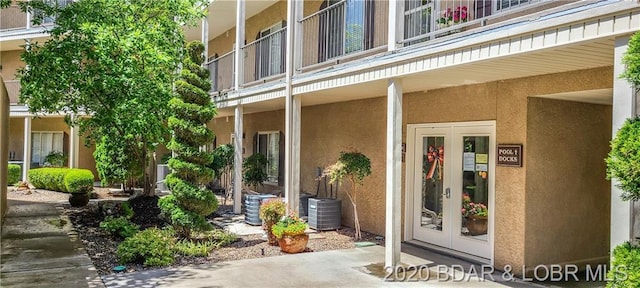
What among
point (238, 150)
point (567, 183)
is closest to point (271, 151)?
point (238, 150)

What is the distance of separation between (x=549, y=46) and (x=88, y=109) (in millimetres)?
9378

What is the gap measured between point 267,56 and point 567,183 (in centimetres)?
930

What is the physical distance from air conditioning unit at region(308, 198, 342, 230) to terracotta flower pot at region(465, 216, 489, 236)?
3.24 m

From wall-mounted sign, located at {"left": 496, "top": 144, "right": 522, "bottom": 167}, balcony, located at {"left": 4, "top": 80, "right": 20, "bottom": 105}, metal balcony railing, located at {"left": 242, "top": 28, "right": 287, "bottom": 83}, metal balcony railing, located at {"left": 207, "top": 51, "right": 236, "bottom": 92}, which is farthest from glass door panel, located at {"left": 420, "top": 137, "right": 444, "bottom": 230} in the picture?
balcony, located at {"left": 4, "top": 80, "right": 20, "bottom": 105}

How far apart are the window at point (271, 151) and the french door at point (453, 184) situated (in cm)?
601

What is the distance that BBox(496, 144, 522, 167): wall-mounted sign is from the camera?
7527mm

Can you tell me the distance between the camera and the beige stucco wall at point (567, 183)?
756cm

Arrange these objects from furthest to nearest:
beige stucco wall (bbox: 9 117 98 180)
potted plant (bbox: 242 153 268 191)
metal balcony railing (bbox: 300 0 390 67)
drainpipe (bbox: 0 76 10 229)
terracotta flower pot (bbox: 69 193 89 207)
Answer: beige stucco wall (bbox: 9 117 98 180) → terracotta flower pot (bbox: 69 193 89 207) → potted plant (bbox: 242 153 268 191) → drainpipe (bbox: 0 76 10 229) → metal balcony railing (bbox: 300 0 390 67)

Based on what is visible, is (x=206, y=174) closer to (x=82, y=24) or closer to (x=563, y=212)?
(x=82, y=24)

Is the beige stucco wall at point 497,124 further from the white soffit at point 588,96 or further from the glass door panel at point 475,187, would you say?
the glass door panel at point 475,187

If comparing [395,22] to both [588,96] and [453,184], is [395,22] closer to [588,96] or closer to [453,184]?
[588,96]

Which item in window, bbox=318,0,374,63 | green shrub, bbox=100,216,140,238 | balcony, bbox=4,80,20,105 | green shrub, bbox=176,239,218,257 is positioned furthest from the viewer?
balcony, bbox=4,80,20,105

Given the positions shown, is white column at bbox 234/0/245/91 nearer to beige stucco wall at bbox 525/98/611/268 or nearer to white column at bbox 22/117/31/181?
beige stucco wall at bbox 525/98/611/268

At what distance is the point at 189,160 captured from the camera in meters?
9.77
